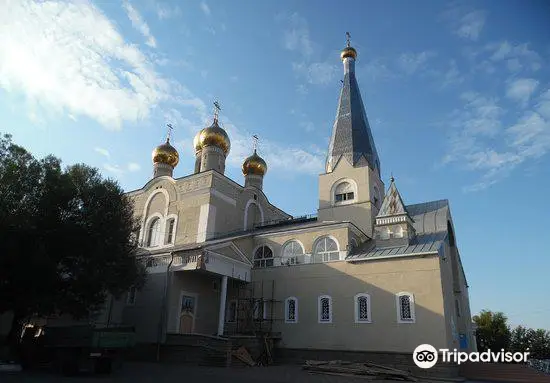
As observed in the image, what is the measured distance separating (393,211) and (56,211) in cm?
1671

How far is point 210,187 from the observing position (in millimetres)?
27234

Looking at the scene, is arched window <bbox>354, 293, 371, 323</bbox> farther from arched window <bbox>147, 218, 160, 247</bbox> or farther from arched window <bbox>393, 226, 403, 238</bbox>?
arched window <bbox>147, 218, 160, 247</bbox>

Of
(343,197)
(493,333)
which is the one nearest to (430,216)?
(343,197)

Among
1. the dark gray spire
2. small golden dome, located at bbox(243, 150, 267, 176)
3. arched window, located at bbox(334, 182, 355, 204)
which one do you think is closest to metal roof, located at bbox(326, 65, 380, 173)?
the dark gray spire

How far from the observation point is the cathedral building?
19.4 m

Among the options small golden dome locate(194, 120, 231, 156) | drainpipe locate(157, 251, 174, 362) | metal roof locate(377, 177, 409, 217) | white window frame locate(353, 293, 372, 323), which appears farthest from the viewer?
small golden dome locate(194, 120, 231, 156)

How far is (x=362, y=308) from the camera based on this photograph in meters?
20.3

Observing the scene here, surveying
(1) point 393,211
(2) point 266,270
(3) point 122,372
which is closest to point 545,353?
(1) point 393,211

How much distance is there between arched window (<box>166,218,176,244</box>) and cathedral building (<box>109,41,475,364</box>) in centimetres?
9

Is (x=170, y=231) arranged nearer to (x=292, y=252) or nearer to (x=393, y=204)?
(x=292, y=252)

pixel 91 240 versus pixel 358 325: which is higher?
pixel 91 240

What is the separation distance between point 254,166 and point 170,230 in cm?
869

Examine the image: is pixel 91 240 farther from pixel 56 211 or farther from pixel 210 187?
pixel 210 187

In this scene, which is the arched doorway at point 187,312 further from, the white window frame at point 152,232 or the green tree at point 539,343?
the green tree at point 539,343
